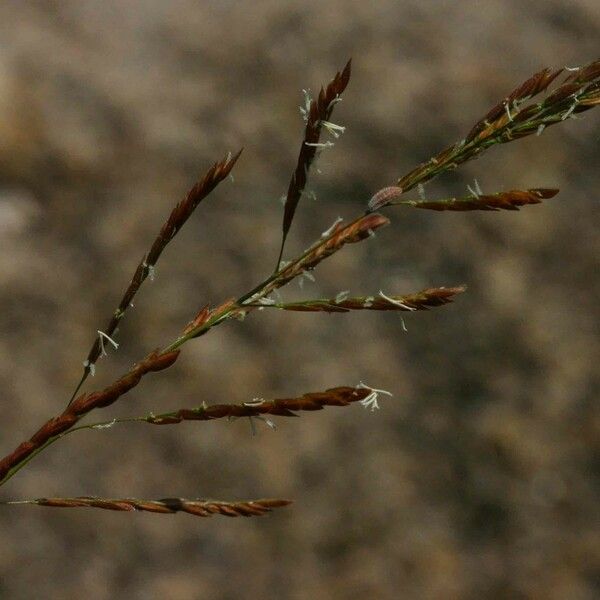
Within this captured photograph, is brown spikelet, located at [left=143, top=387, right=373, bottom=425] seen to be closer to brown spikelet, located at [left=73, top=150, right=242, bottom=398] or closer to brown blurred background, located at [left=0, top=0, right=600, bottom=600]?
brown spikelet, located at [left=73, top=150, right=242, bottom=398]

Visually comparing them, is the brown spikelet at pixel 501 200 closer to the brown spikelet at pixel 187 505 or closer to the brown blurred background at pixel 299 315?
the brown spikelet at pixel 187 505

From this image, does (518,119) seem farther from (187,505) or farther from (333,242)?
(187,505)

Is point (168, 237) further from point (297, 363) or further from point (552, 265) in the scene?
point (552, 265)

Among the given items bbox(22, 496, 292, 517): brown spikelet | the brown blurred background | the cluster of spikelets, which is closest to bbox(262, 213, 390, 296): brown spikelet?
the cluster of spikelets

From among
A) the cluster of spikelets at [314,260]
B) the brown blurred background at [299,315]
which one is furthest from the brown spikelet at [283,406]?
the brown blurred background at [299,315]

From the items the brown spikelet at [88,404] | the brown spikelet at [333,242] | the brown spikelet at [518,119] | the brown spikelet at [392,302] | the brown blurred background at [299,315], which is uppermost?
the brown spikelet at [518,119]

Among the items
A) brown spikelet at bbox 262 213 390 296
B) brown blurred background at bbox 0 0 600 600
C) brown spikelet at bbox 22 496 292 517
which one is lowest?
brown blurred background at bbox 0 0 600 600
